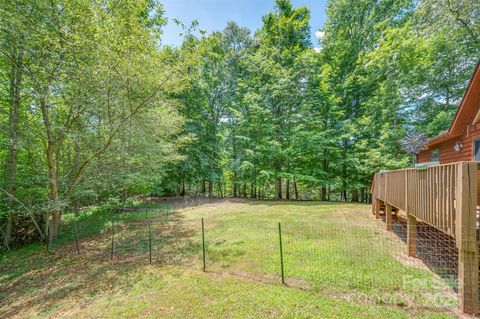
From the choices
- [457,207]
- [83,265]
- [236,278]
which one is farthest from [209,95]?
[457,207]

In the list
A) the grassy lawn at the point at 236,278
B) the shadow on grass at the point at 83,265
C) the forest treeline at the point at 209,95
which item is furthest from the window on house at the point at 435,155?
the shadow on grass at the point at 83,265

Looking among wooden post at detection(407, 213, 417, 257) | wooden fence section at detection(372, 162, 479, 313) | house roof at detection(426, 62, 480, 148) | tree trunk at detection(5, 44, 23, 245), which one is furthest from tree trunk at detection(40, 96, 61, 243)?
house roof at detection(426, 62, 480, 148)

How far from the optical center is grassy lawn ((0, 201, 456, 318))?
3.33 meters

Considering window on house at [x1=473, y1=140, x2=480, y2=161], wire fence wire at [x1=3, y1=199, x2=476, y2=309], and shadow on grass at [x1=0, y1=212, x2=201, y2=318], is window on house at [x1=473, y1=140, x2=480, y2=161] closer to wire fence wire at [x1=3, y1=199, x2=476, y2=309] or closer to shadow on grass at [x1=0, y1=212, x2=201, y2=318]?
wire fence wire at [x1=3, y1=199, x2=476, y2=309]

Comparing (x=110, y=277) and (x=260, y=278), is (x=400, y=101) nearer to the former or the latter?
(x=260, y=278)

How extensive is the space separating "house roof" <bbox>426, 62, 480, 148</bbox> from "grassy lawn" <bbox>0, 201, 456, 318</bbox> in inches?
153

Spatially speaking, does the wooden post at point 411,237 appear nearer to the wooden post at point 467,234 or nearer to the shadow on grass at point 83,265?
the wooden post at point 467,234

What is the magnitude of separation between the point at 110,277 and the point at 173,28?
814cm

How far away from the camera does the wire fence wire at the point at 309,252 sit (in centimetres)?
364

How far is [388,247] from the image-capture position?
16.8ft

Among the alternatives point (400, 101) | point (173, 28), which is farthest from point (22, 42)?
point (400, 101)

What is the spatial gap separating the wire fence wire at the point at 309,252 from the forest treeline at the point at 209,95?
2942 millimetres

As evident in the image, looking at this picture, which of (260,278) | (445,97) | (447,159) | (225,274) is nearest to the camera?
(260,278)

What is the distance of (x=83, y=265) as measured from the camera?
6.04 meters
